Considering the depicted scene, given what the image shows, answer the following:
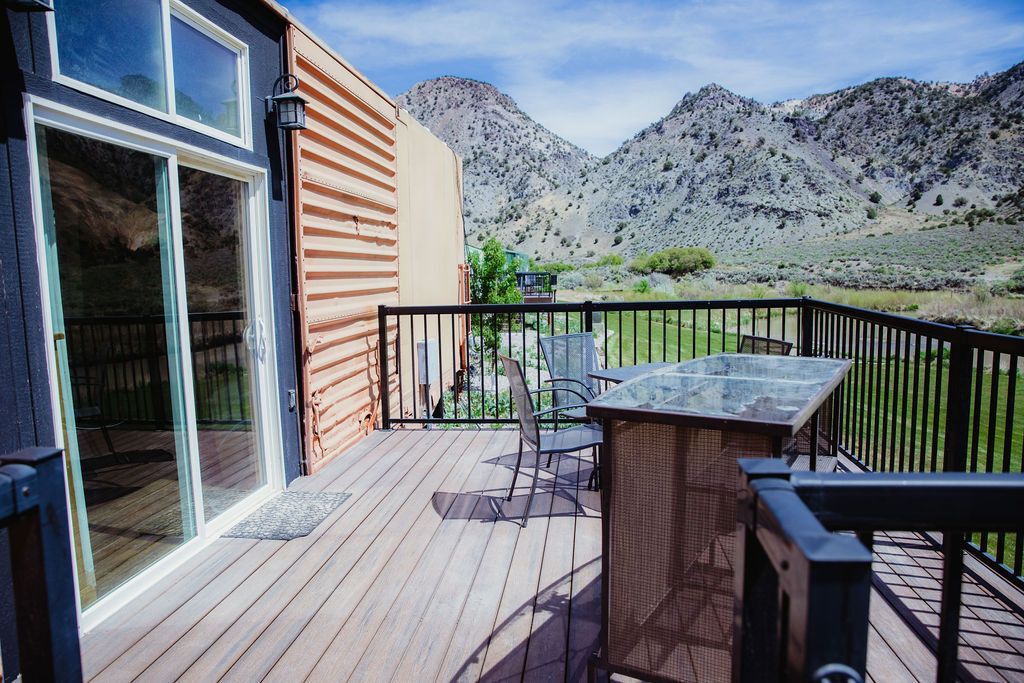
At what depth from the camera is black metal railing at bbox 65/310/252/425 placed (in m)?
2.36

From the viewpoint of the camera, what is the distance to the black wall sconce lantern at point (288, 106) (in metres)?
3.59

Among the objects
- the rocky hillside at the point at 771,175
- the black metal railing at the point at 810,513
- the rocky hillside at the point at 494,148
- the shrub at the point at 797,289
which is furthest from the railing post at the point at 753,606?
the rocky hillside at the point at 494,148

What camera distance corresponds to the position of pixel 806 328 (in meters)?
4.88

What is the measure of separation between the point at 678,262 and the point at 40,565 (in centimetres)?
3772

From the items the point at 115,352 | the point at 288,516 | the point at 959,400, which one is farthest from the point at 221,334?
the point at 959,400

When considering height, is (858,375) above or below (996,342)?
below

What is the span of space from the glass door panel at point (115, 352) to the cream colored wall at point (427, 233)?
2.29m

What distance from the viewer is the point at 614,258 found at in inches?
1751

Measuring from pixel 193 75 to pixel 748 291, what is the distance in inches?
975

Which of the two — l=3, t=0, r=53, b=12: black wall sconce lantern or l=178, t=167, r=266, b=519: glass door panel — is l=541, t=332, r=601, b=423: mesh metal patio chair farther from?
l=3, t=0, r=53, b=12: black wall sconce lantern

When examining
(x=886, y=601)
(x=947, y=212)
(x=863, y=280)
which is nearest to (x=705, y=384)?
(x=886, y=601)

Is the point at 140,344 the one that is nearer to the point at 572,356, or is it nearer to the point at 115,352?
the point at 115,352

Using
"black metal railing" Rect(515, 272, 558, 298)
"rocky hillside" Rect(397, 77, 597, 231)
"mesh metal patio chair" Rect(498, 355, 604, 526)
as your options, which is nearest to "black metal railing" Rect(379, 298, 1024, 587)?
"mesh metal patio chair" Rect(498, 355, 604, 526)

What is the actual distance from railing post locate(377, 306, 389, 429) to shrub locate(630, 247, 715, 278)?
105ft
